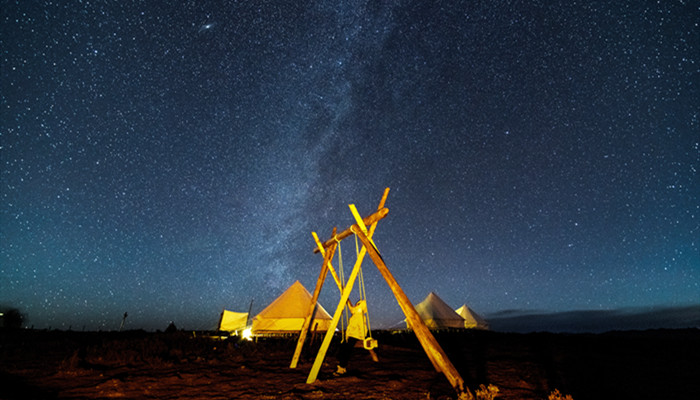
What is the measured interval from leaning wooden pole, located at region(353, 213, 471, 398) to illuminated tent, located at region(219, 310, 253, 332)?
2476 cm

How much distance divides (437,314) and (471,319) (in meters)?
7.25

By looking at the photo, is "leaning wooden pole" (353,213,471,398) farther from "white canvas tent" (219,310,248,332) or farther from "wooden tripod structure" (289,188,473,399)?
"white canvas tent" (219,310,248,332)

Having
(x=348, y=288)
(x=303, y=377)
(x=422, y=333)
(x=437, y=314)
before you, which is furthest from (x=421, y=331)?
(x=437, y=314)

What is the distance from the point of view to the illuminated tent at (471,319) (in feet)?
104

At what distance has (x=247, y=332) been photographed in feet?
62.8

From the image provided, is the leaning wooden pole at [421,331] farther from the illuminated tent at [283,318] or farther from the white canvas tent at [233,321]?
the white canvas tent at [233,321]

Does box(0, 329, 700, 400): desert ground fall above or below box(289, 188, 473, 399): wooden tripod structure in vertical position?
below

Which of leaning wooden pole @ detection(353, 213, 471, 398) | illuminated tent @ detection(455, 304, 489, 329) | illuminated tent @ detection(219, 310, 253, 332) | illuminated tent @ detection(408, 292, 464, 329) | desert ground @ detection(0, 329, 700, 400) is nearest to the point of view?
leaning wooden pole @ detection(353, 213, 471, 398)

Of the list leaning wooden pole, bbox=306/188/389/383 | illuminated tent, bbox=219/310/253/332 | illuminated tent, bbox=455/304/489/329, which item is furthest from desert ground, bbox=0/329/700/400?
illuminated tent, bbox=455/304/489/329

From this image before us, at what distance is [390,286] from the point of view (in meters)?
5.20

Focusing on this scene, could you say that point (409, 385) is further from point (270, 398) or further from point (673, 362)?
point (673, 362)

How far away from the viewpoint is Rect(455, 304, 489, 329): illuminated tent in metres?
31.6

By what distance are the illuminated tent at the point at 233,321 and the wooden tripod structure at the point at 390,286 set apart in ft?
70.7

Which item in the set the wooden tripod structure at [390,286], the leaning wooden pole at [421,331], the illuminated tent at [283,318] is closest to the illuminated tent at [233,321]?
the illuminated tent at [283,318]
